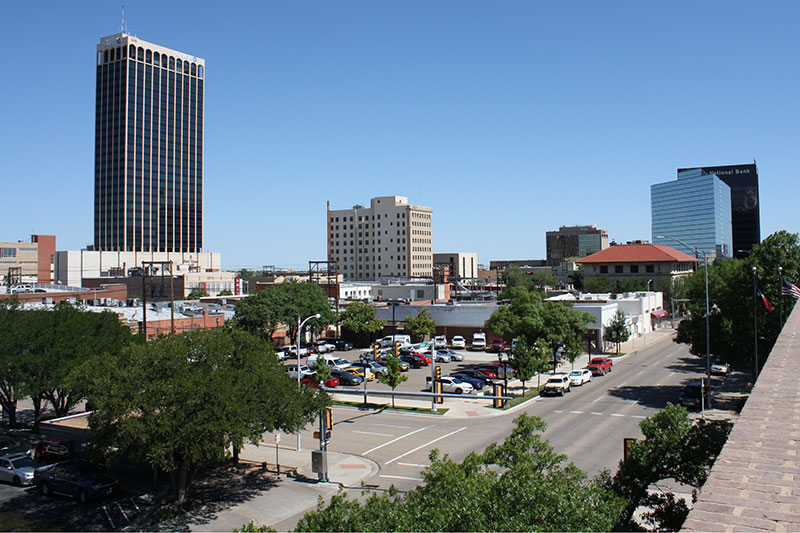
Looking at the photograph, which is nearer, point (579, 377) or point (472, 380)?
point (472, 380)

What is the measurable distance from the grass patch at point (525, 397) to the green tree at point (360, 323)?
92.4 ft

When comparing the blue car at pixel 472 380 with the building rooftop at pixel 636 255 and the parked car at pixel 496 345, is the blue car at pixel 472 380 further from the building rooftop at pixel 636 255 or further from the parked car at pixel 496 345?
the building rooftop at pixel 636 255

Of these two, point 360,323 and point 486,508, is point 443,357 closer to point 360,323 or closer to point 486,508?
point 360,323

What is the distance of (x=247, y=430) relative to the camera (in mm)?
20859

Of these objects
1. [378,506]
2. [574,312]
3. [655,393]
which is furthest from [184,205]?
[378,506]

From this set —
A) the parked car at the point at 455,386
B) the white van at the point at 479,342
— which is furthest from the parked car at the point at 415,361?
the parked car at the point at 455,386

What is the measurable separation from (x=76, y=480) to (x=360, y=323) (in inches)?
1820

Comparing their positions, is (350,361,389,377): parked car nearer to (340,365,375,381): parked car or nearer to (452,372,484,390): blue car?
(340,365,375,381): parked car

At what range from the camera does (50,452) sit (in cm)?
2845

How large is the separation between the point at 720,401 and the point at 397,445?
2148 centimetres

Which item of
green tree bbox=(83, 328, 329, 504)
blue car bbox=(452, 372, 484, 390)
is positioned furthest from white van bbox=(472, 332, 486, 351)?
green tree bbox=(83, 328, 329, 504)

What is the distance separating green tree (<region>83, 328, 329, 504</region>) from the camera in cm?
2009

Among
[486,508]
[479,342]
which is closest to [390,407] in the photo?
[479,342]

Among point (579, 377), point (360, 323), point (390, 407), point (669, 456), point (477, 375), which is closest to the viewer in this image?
point (669, 456)
